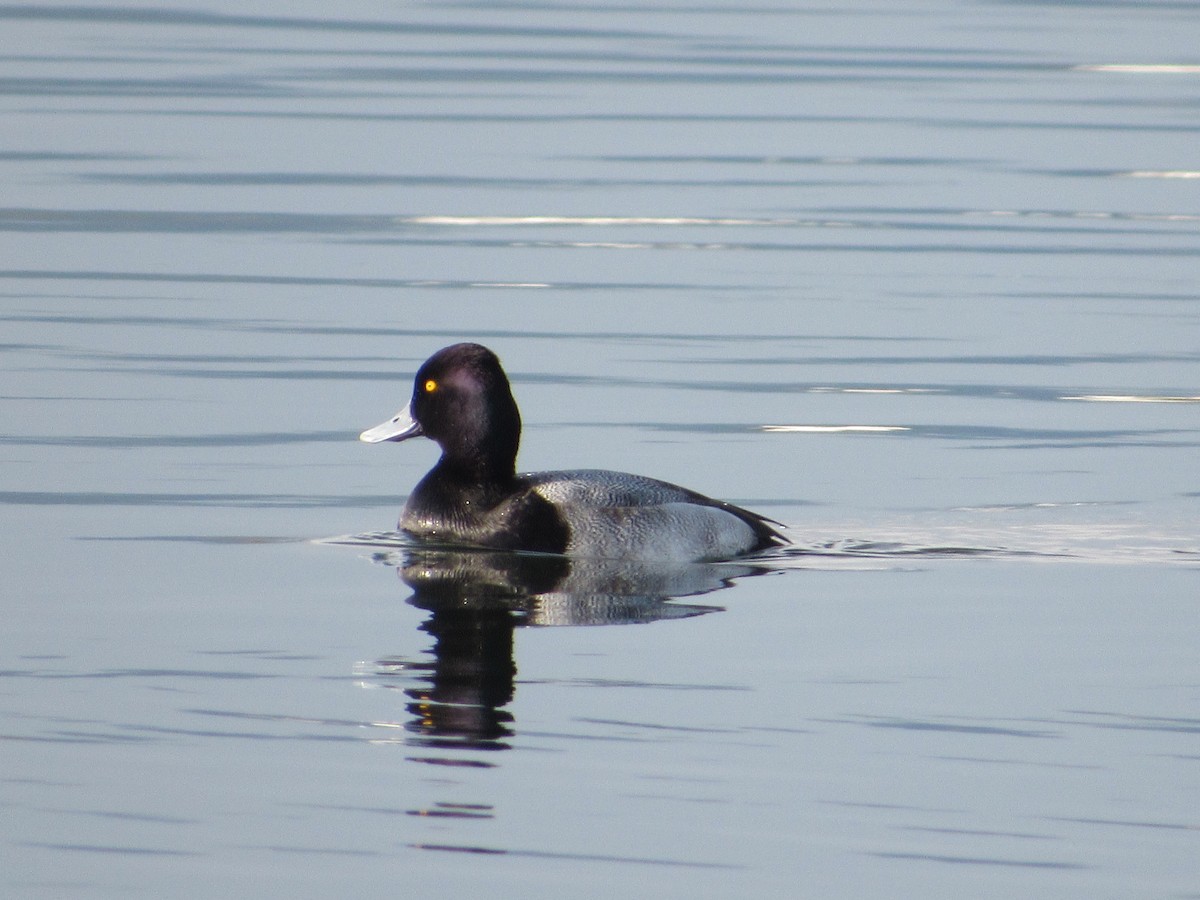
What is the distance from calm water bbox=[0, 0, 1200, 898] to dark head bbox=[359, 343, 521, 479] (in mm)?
552

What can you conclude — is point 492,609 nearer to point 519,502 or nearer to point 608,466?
point 519,502

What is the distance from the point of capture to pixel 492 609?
8906 mm

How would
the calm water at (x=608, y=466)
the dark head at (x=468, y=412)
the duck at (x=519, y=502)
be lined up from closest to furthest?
the calm water at (x=608, y=466), the duck at (x=519, y=502), the dark head at (x=468, y=412)

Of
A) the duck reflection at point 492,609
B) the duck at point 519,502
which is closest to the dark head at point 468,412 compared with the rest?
the duck at point 519,502

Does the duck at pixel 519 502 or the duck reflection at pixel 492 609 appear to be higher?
the duck at pixel 519 502

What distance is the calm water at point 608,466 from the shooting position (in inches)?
251

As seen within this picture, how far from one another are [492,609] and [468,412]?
179cm

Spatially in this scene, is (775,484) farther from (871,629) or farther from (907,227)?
(907,227)

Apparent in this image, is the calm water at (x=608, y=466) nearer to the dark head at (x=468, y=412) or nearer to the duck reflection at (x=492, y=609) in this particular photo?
the duck reflection at (x=492, y=609)

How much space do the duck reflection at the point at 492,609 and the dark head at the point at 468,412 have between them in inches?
21.4

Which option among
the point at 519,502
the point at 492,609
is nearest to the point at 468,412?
the point at 519,502

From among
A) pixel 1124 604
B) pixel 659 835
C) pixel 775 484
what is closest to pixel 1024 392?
pixel 775 484

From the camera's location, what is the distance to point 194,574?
9492 millimetres

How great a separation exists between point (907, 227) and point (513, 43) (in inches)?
524
